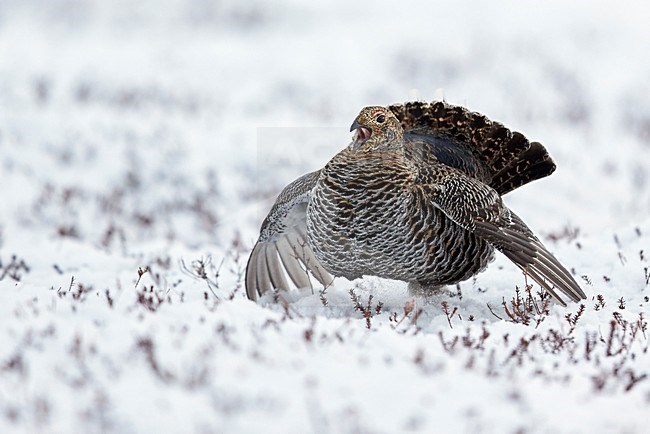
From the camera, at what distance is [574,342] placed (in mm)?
4203

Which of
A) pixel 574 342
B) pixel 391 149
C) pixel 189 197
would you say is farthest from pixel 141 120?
pixel 574 342

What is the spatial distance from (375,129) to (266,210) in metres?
5.67

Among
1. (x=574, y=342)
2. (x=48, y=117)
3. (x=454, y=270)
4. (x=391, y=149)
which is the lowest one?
(x=574, y=342)

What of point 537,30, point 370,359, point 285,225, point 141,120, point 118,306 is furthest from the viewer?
point 537,30

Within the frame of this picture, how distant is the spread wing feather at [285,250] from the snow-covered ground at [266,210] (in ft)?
0.73

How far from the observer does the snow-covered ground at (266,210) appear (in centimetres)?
285

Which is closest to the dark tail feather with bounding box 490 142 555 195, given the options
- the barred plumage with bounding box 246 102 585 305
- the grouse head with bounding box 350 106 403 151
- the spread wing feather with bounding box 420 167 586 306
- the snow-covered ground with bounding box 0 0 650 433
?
the barred plumage with bounding box 246 102 585 305

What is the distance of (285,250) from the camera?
6.27 meters

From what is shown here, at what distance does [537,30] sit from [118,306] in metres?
19.6

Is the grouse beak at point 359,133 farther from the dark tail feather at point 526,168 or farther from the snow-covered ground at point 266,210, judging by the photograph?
the dark tail feather at point 526,168

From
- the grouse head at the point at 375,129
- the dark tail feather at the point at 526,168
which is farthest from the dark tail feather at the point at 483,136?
the grouse head at the point at 375,129

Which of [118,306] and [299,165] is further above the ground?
[299,165]

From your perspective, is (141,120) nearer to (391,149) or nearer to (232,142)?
(232,142)

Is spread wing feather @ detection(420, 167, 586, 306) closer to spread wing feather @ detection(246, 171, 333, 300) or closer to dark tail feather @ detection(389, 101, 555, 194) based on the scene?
dark tail feather @ detection(389, 101, 555, 194)
